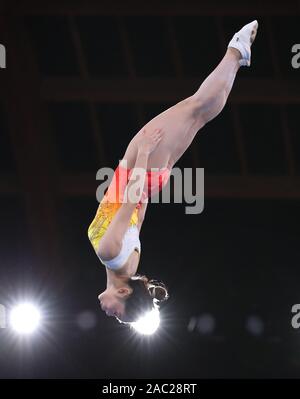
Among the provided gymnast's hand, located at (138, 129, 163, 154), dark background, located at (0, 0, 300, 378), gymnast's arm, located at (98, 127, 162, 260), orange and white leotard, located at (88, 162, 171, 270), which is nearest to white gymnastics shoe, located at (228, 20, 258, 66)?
gymnast's hand, located at (138, 129, 163, 154)

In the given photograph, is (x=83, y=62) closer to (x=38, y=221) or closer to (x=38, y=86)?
(x=38, y=86)

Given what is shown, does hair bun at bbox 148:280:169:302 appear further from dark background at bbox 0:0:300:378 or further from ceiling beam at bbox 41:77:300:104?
ceiling beam at bbox 41:77:300:104

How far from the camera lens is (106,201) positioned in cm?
656

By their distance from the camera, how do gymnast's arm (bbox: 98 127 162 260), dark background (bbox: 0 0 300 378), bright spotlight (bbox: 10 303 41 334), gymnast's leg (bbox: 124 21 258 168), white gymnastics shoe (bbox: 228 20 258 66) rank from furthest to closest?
bright spotlight (bbox: 10 303 41 334)
dark background (bbox: 0 0 300 378)
white gymnastics shoe (bbox: 228 20 258 66)
gymnast's leg (bbox: 124 21 258 168)
gymnast's arm (bbox: 98 127 162 260)

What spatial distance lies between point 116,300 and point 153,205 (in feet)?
14.9

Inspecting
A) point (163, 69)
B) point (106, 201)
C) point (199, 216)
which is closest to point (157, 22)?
point (163, 69)

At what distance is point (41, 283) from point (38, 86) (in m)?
2.50

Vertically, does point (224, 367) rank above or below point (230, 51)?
below

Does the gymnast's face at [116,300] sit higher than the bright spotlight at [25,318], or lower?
lower

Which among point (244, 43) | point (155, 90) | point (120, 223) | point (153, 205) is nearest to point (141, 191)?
point (120, 223)

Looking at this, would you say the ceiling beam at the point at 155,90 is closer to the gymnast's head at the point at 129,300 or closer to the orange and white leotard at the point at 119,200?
the orange and white leotard at the point at 119,200

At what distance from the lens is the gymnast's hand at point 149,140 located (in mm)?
6164

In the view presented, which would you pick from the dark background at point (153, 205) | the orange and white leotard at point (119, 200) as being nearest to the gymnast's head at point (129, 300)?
the orange and white leotard at point (119, 200)

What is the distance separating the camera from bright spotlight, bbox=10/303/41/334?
10.1m
